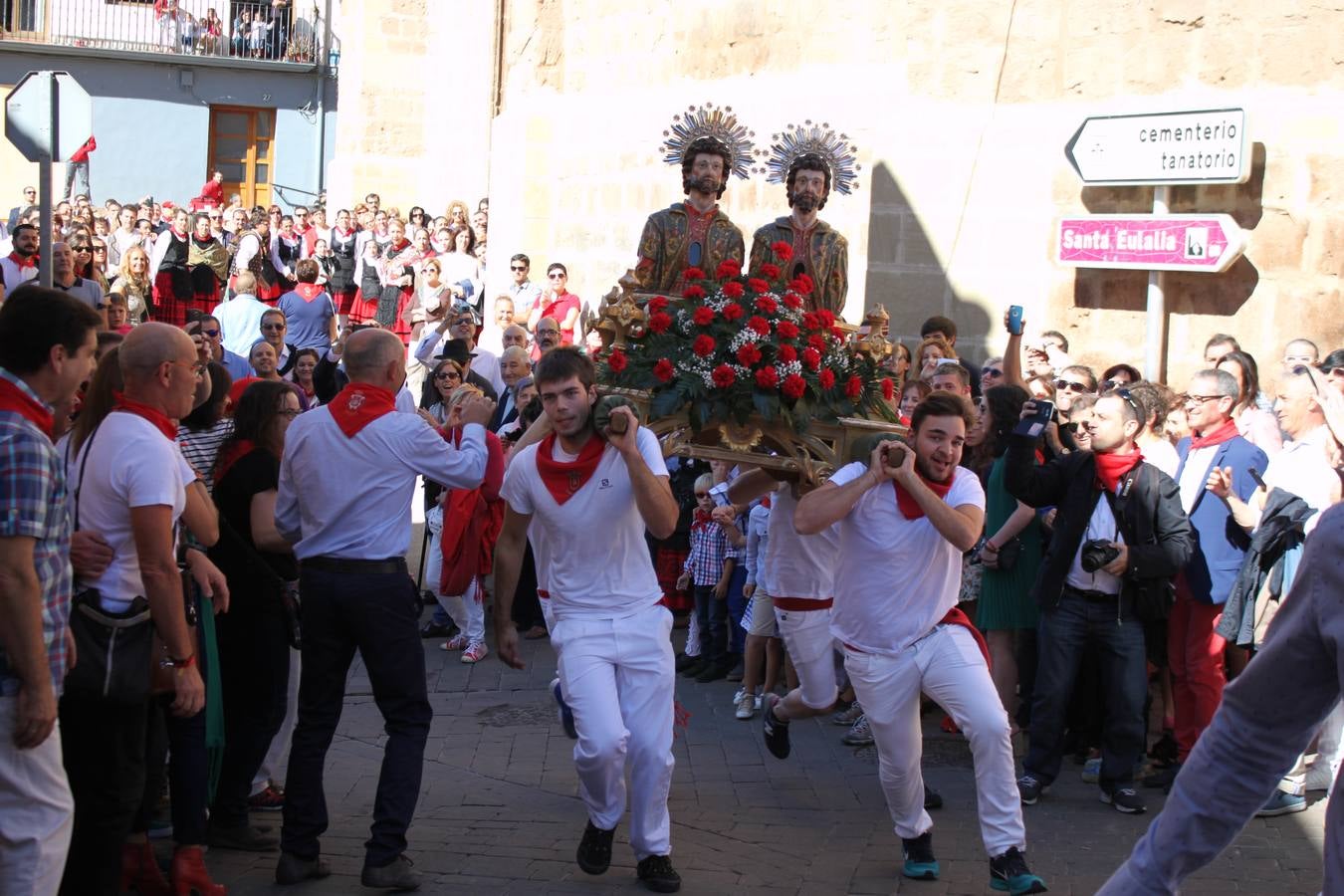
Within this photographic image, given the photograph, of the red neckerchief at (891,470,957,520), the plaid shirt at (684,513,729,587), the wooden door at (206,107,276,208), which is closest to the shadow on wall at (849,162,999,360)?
the plaid shirt at (684,513,729,587)

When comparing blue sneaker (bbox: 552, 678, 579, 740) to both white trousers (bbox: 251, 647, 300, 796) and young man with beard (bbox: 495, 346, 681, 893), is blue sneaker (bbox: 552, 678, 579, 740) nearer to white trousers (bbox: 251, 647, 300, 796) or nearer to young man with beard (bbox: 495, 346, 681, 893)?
young man with beard (bbox: 495, 346, 681, 893)

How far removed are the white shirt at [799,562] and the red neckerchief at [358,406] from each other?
210cm

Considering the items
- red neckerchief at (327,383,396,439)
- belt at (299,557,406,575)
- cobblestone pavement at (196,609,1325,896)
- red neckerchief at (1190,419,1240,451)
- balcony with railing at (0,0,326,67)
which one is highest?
Answer: balcony with railing at (0,0,326,67)

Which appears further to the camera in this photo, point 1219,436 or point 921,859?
point 1219,436

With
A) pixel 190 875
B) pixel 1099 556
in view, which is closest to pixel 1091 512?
pixel 1099 556

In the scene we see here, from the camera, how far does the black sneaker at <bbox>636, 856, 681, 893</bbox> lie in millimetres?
6033

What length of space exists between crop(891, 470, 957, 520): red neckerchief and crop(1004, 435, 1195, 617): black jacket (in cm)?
130

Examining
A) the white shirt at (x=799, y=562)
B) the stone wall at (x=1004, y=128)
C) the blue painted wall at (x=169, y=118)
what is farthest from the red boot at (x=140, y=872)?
the blue painted wall at (x=169, y=118)

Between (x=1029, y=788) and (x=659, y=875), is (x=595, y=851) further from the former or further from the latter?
(x=1029, y=788)

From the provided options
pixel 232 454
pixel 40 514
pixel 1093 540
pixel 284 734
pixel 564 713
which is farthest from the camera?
pixel 1093 540

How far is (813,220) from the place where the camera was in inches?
318

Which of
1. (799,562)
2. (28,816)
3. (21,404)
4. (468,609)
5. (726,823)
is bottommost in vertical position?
(726,823)

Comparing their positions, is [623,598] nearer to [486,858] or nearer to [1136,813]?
[486,858]

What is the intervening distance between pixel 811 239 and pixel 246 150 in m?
34.4
